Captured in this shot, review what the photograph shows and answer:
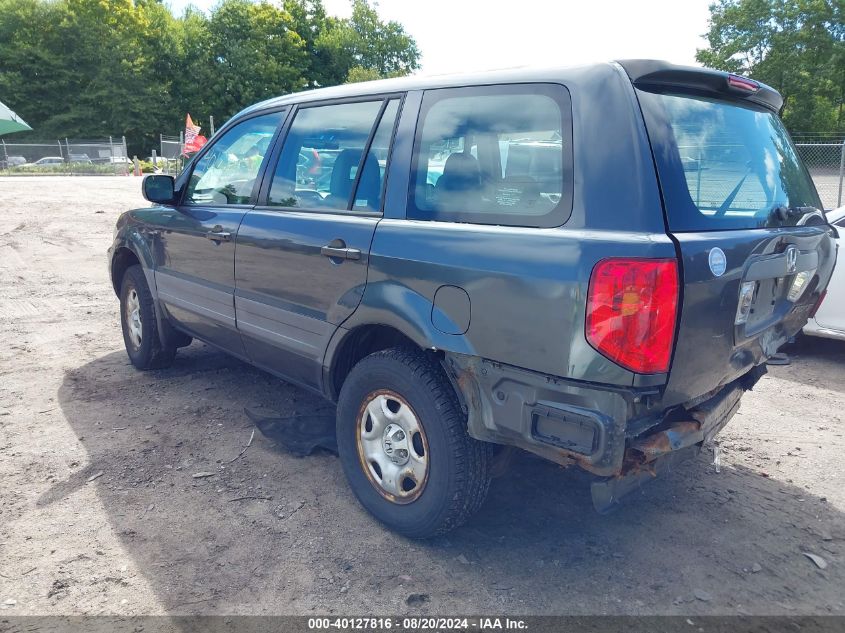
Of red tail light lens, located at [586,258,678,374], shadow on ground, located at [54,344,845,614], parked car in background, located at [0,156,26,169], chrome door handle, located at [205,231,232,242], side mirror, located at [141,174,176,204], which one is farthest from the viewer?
parked car in background, located at [0,156,26,169]

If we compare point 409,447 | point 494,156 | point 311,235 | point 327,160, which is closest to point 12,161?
point 327,160

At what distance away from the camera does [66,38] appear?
165 ft

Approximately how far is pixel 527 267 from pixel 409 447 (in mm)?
1028

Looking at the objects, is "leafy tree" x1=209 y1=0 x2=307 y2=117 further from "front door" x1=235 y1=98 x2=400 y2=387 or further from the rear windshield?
the rear windshield

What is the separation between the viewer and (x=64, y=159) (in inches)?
1566

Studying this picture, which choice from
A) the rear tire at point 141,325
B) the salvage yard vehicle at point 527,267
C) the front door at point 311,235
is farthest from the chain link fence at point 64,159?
the salvage yard vehicle at point 527,267

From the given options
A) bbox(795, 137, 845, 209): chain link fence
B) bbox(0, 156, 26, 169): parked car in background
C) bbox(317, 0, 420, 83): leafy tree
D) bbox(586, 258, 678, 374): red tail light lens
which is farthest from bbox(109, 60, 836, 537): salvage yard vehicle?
bbox(317, 0, 420, 83): leafy tree

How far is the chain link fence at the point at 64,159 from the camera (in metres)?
35.7

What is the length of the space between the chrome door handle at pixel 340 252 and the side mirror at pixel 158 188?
5.95 feet

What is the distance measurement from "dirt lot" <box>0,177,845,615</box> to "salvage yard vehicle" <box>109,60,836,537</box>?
293 mm

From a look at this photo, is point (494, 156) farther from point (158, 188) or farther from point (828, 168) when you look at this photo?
point (828, 168)

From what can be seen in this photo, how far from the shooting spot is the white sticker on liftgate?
2.30 metres

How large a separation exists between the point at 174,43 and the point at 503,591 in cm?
6213

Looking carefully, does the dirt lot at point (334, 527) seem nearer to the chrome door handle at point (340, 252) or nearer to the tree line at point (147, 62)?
the chrome door handle at point (340, 252)
